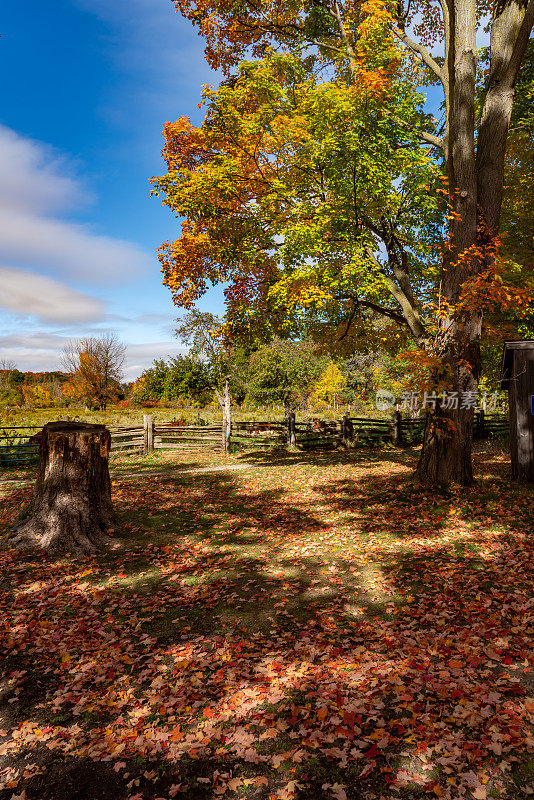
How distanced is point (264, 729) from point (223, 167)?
38.8 ft

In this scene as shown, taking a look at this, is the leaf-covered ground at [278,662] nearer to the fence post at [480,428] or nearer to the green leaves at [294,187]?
the green leaves at [294,187]

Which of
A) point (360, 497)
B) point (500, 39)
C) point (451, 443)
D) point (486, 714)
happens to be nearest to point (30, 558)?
point (486, 714)

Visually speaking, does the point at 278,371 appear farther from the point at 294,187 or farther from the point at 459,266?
the point at 459,266

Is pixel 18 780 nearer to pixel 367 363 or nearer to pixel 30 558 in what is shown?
pixel 30 558

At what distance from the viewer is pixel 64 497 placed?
6.61 m

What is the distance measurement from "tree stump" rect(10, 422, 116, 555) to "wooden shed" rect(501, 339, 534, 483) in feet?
29.8

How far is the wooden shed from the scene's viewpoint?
32.1ft

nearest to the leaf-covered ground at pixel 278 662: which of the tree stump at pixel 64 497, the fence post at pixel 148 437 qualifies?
the tree stump at pixel 64 497

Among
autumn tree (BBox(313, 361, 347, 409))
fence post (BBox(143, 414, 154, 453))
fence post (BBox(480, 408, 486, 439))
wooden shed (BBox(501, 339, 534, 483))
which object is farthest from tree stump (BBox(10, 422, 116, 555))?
autumn tree (BBox(313, 361, 347, 409))

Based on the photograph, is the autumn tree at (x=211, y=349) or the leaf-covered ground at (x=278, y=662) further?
the autumn tree at (x=211, y=349)

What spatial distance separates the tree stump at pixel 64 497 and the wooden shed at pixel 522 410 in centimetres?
909

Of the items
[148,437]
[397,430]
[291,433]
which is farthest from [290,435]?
[148,437]

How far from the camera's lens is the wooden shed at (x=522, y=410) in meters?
9.77

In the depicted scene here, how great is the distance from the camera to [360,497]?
10008 millimetres
